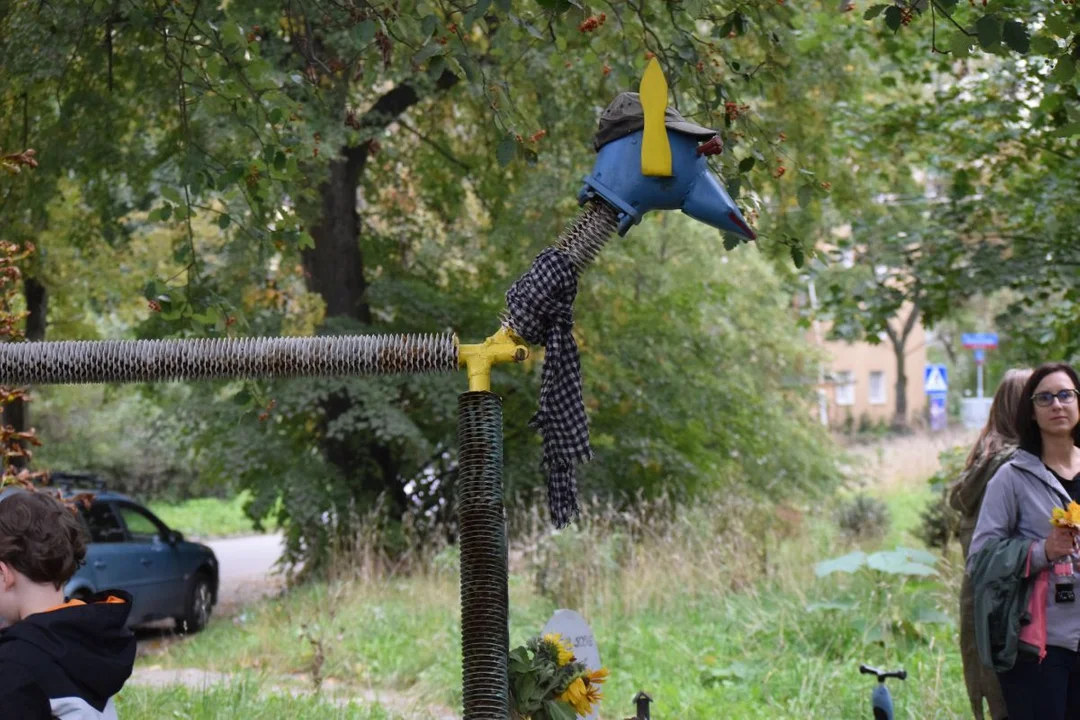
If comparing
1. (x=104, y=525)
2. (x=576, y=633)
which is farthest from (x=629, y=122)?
(x=104, y=525)

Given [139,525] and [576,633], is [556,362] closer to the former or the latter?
[576,633]

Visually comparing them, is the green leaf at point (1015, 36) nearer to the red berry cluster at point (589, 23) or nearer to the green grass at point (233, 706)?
the red berry cluster at point (589, 23)

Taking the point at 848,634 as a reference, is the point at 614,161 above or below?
above

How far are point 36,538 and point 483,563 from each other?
3.12 ft

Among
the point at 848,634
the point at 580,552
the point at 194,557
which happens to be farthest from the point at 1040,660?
the point at 194,557

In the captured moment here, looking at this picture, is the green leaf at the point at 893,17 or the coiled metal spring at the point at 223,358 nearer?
the coiled metal spring at the point at 223,358

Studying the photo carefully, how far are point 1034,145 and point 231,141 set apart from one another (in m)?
5.54

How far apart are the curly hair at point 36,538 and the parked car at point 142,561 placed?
9.43 metres

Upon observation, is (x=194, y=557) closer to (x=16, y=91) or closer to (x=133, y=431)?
(x=16, y=91)

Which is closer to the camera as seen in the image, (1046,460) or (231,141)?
(1046,460)

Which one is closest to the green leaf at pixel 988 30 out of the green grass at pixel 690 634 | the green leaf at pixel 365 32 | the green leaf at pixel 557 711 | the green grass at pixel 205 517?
the green leaf at pixel 365 32

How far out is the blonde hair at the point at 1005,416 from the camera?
4.53 meters

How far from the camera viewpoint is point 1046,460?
173 inches

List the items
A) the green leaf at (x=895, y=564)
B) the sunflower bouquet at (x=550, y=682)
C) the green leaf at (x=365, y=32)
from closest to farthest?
the sunflower bouquet at (x=550, y=682)
the green leaf at (x=365, y=32)
the green leaf at (x=895, y=564)
